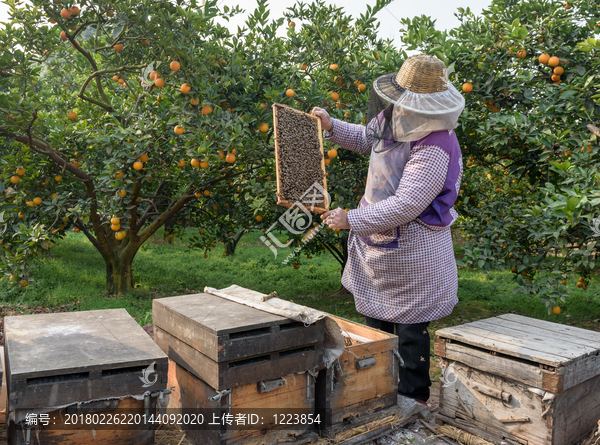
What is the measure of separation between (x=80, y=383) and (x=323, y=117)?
2.12 meters

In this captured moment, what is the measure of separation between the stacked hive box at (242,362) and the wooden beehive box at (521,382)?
2.83ft

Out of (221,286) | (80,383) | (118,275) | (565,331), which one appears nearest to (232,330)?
(80,383)

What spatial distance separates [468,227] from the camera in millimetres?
4441

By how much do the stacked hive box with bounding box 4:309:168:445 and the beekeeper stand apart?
1.22m

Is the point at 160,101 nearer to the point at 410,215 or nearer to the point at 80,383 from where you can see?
the point at 410,215

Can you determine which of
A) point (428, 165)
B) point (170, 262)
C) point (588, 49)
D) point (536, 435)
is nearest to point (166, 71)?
point (428, 165)

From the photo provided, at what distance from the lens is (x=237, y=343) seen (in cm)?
208

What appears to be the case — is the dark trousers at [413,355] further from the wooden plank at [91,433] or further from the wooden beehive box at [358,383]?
the wooden plank at [91,433]

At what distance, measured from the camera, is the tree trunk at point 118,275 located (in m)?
6.95

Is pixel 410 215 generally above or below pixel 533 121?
below

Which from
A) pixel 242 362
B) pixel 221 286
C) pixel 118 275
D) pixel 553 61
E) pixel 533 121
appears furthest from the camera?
pixel 221 286

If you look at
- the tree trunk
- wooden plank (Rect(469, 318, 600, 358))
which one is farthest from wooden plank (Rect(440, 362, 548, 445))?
the tree trunk

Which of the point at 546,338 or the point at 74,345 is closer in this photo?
the point at 74,345

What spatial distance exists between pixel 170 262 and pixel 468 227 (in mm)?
7656
